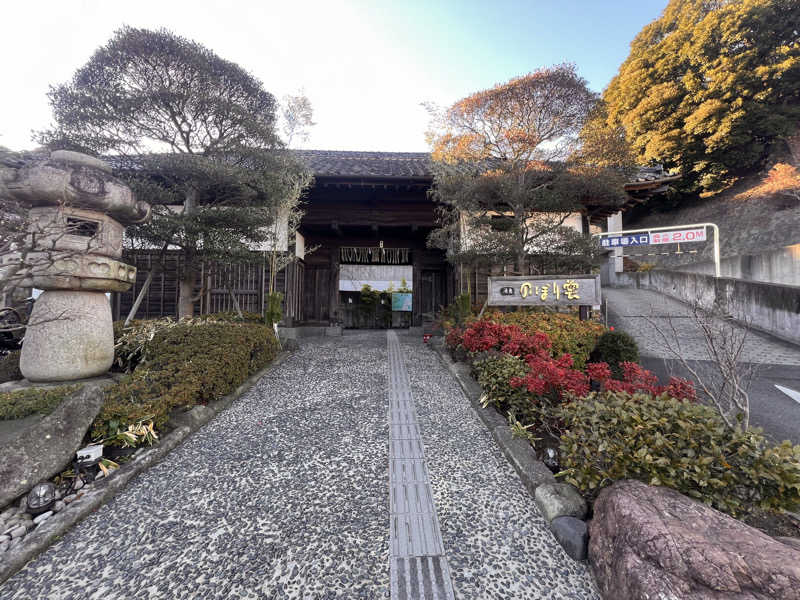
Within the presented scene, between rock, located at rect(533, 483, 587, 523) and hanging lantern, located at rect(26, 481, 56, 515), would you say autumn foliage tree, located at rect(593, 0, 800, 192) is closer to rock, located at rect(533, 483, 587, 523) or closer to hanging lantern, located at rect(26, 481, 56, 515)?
rock, located at rect(533, 483, 587, 523)

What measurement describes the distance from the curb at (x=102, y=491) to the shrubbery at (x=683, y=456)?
3.09 m

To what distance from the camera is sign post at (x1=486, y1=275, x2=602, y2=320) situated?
5180 millimetres

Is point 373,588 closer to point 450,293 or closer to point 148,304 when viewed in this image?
point 450,293

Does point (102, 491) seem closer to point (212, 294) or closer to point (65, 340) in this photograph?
point (65, 340)

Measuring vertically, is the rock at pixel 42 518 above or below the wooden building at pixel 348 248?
below

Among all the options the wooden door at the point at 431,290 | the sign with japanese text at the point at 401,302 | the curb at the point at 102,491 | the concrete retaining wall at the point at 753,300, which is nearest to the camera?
the curb at the point at 102,491

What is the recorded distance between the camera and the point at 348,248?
10.2 metres

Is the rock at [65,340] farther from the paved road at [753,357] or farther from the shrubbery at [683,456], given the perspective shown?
the paved road at [753,357]

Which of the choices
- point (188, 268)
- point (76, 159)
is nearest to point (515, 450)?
point (76, 159)

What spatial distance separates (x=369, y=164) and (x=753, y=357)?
9.89m

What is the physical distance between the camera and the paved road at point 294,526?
4.79 ft

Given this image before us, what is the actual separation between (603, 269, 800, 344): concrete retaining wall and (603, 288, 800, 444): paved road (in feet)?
1.11

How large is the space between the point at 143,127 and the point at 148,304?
15.9 ft

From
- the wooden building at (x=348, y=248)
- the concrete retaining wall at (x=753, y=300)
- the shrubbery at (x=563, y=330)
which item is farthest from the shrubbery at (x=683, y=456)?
the wooden building at (x=348, y=248)
